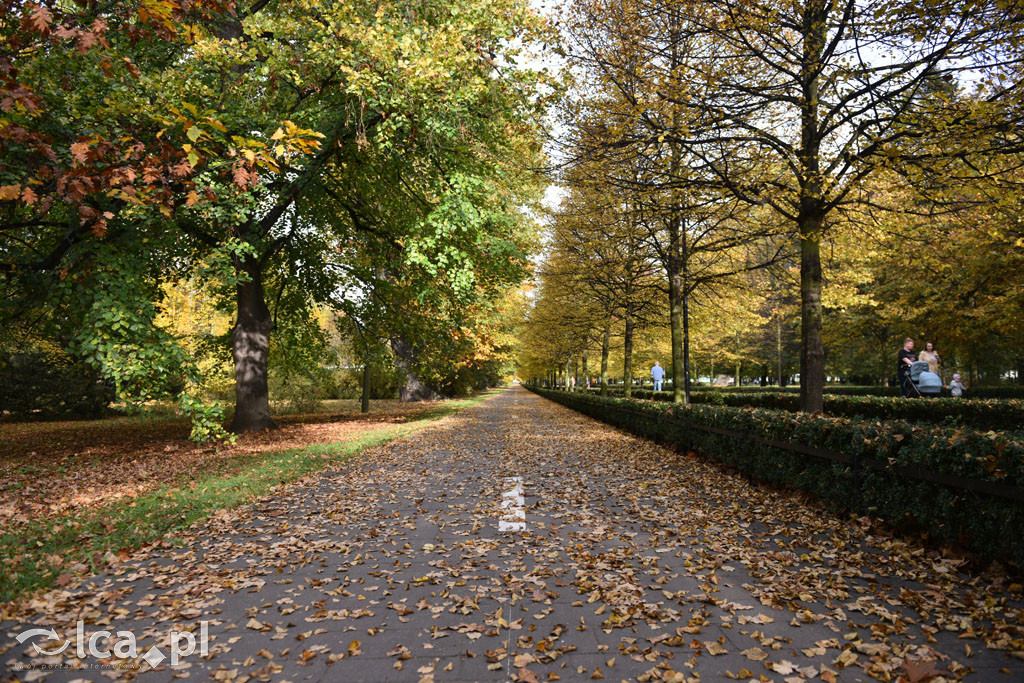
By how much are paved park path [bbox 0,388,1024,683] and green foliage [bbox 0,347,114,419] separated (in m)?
17.9

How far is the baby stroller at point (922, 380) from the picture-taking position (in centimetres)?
1342

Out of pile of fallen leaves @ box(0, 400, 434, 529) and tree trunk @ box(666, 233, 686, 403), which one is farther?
tree trunk @ box(666, 233, 686, 403)

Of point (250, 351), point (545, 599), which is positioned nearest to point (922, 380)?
point (545, 599)

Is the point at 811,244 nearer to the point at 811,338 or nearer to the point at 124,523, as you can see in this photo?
the point at 811,338

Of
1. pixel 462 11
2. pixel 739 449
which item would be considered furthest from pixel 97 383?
pixel 739 449

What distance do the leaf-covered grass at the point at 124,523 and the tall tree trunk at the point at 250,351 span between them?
156 inches

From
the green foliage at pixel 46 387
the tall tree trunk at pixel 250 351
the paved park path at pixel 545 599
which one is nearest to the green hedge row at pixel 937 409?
the paved park path at pixel 545 599

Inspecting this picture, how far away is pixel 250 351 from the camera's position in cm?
1333

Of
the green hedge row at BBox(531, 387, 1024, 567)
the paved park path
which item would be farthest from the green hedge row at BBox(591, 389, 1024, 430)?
the paved park path

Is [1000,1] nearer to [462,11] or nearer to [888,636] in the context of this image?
[888,636]

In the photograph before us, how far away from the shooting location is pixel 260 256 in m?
12.9

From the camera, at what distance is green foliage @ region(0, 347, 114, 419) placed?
60.8 feet

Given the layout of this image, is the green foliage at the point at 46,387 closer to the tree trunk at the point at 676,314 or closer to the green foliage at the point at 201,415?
the green foliage at the point at 201,415

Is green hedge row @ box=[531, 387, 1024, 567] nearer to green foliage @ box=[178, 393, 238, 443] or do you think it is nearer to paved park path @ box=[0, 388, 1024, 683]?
paved park path @ box=[0, 388, 1024, 683]
